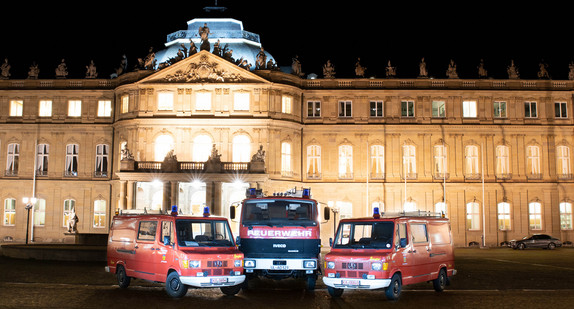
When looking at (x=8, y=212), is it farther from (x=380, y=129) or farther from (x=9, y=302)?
(x=9, y=302)

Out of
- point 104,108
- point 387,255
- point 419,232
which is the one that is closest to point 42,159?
point 104,108

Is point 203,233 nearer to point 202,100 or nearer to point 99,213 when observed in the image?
point 202,100

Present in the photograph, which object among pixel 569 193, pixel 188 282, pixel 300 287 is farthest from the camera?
pixel 569 193

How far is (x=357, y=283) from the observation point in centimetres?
1920

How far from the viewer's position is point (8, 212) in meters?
57.2

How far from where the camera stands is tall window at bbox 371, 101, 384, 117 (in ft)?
187

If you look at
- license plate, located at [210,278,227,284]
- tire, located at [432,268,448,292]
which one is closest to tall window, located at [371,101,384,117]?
tire, located at [432,268,448,292]

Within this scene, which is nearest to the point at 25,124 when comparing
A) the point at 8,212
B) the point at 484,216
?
the point at 8,212

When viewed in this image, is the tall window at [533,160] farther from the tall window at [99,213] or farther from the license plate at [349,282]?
the license plate at [349,282]

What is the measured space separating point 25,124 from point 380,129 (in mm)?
32573

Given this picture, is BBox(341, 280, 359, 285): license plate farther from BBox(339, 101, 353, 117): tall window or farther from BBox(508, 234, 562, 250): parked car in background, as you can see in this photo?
BBox(339, 101, 353, 117): tall window

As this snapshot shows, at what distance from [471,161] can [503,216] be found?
5555 millimetres

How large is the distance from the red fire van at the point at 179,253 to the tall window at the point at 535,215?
4163 centimetres

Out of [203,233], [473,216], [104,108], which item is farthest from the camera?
[104,108]
